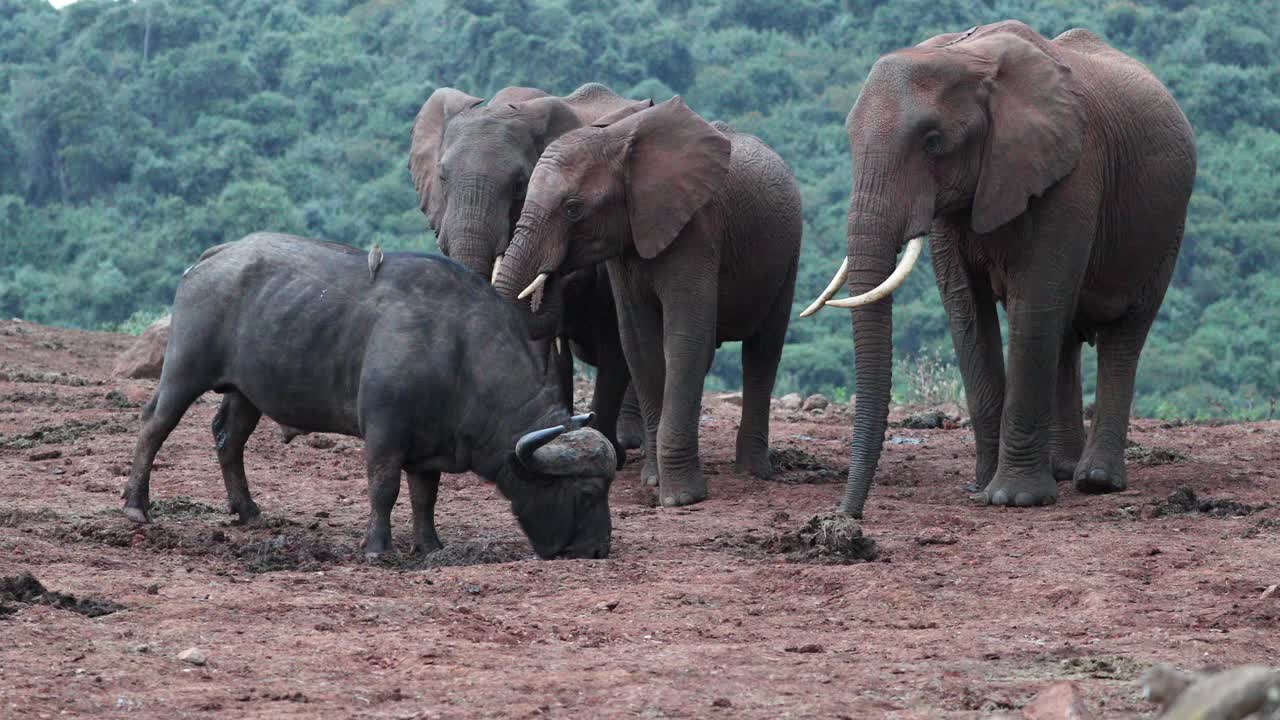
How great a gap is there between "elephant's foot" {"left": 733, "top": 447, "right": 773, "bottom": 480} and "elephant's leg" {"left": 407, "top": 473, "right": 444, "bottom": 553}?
145 inches

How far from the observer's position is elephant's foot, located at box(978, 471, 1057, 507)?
10.4 m

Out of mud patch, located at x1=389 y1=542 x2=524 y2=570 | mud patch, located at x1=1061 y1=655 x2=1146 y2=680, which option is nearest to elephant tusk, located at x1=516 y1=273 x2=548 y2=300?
mud patch, located at x1=389 y1=542 x2=524 y2=570

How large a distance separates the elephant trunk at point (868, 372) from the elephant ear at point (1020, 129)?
2.33 feet

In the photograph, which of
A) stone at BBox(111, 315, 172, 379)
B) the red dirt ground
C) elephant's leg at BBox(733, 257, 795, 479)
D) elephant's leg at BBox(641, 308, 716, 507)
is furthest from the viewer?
stone at BBox(111, 315, 172, 379)

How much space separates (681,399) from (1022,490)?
6.43 ft

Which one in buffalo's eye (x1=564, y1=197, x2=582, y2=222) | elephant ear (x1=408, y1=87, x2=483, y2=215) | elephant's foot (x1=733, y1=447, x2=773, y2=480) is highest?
elephant ear (x1=408, y1=87, x2=483, y2=215)

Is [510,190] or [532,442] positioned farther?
[510,190]

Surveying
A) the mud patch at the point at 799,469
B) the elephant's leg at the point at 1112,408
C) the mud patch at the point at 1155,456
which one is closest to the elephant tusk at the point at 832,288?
the elephant's leg at the point at 1112,408

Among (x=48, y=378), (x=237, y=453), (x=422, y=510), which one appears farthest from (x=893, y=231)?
(x=48, y=378)

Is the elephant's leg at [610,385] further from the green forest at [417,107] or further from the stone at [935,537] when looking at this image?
the green forest at [417,107]

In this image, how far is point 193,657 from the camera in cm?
586

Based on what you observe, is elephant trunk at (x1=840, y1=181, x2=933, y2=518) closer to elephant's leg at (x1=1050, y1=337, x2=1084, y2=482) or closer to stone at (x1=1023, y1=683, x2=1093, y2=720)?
elephant's leg at (x1=1050, y1=337, x2=1084, y2=482)

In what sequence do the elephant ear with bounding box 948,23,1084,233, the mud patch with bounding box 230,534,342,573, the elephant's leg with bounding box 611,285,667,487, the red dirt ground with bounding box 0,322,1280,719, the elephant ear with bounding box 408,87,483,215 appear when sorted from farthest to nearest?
the elephant ear with bounding box 408,87,483,215, the elephant's leg with bounding box 611,285,667,487, the elephant ear with bounding box 948,23,1084,233, the mud patch with bounding box 230,534,342,573, the red dirt ground with bounding box 0,322,1280,719

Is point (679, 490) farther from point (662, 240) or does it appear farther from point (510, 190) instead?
point (510, 190)
